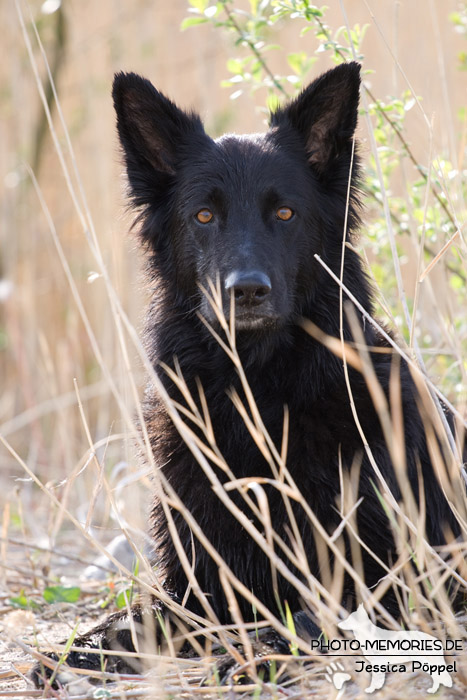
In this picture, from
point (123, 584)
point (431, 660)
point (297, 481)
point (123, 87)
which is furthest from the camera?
point (123, 584)

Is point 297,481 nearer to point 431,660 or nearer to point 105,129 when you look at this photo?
point 431,660

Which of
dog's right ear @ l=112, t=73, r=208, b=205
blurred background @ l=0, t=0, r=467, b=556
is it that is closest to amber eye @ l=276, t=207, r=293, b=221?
Answer: dog's right ear @ l=112, t=73, r=208, b=205

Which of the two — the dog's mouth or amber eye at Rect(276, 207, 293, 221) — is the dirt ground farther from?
amber eye at Rect(276, 207, 293, 221)

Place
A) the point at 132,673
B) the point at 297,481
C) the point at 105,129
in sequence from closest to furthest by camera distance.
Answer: the point at 132,673 < the point at 297,481 < the point at 105,129

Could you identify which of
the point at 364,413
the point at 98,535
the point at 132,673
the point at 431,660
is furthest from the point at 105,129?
the point at 431,660

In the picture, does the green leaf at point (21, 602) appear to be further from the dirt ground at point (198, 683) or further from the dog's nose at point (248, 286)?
the dog's nose at point (248, 286)

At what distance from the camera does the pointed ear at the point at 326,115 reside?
9.71 feet

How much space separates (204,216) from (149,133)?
45cm

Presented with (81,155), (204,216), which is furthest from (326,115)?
(81,155)

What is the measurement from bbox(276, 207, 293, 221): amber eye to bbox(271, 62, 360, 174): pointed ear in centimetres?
27

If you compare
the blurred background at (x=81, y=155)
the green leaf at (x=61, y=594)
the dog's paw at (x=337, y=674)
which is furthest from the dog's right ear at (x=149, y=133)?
the blurred background at (x=81, y=155)

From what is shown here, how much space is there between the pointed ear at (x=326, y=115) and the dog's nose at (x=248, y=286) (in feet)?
2.47

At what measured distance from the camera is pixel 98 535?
4.76 metres

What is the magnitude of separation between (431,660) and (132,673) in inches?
37.4
